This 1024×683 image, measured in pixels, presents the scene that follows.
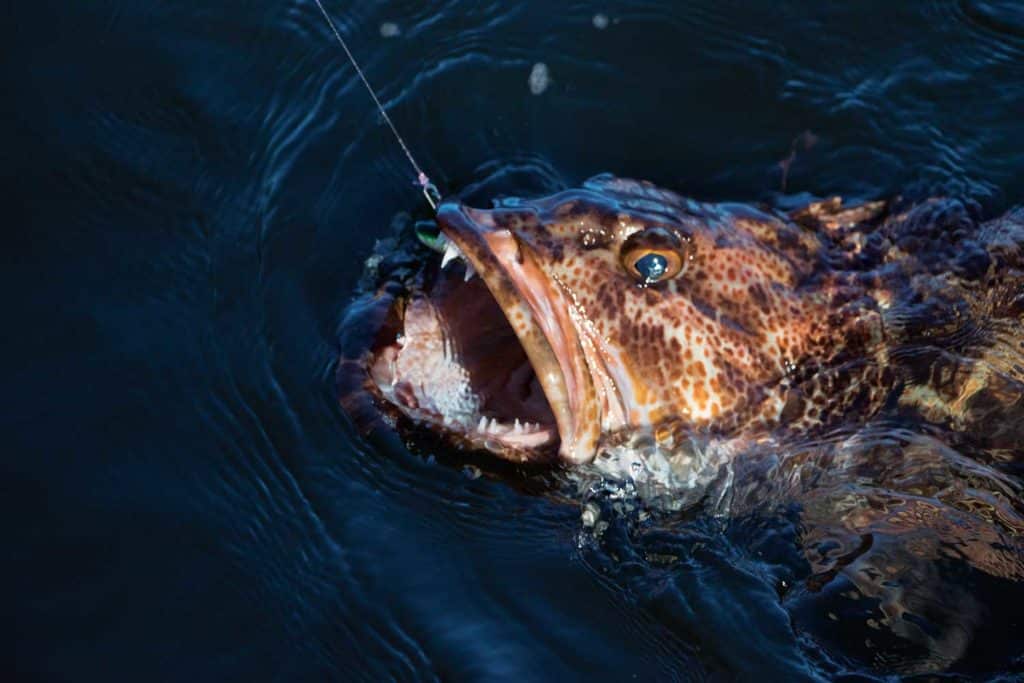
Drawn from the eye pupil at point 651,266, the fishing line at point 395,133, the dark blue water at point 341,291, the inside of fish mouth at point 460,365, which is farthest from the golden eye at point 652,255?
the fishing line at point 395,133

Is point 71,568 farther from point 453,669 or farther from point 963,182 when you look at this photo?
point 963,182

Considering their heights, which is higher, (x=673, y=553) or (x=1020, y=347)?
(x=1020, y=347)

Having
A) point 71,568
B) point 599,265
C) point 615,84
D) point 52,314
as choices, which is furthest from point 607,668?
point 615,84

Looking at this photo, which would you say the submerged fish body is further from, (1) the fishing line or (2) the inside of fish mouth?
(1) the fishing line

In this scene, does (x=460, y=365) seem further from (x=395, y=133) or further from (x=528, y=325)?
(x=395, y=133)

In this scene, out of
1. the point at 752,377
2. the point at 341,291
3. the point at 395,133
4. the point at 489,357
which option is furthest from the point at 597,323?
the point at 395,133

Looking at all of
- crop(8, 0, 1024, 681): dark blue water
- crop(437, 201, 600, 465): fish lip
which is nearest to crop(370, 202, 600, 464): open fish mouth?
crop(437, 201, 600, 465): fish lip

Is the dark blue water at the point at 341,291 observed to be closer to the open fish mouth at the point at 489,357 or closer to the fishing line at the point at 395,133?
the fishing line at the point at 395,133

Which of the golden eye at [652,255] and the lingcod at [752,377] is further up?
the golden eye at [652,255]
